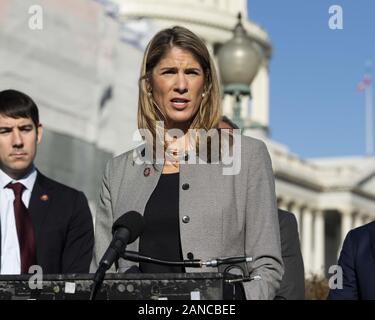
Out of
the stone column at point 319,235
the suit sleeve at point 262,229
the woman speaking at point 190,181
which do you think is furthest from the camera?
the stone column at point 319,235

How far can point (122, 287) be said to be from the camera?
3.28 metres

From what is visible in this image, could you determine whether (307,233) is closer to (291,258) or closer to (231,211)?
(291,258)

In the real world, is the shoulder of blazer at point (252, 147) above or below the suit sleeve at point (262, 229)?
above

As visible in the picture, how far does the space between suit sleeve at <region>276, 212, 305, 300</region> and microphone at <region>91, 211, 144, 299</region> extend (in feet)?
7.79

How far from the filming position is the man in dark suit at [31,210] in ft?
16.4

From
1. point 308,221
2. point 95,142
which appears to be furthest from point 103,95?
point 308,221

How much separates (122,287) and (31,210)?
6.45ft

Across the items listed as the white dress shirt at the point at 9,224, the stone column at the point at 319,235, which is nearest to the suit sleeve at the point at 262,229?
the white dress shirt at the point at 9,224

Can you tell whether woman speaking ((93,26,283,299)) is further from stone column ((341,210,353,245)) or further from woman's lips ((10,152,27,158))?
stone column ((341,210,353,245))

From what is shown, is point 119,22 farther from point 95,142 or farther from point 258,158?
point 258,158

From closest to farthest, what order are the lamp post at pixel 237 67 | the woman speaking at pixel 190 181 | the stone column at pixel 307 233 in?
the woman speaking at pixel 190 181 → the lamp post at pixel 237 67 → the stone column at pixel 307 233

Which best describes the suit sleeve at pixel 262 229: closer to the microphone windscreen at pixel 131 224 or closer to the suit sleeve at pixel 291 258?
the microphone windscreen at pixel 131 224

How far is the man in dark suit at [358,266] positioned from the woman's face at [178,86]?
815 millimetres

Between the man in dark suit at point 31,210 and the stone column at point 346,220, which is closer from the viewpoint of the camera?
the man in dark suit at point 31,210
